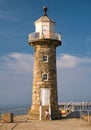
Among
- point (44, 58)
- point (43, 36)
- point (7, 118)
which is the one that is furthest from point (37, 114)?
point (43, 36)

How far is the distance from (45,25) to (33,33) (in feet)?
4.48

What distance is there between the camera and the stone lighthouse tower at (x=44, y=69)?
94.2 ft

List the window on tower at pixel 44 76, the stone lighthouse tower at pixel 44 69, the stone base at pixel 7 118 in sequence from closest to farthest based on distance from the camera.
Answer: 1. the stone base at pixel 7 118
2. the stone lighthouse tower at pixel 44 69
3. the window on tower at pixel 44 76

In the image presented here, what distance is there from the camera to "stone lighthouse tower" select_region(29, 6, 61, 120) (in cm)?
2870

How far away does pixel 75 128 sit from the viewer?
20.1 m

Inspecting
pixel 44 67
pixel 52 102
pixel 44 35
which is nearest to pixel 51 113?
pixel 52 102

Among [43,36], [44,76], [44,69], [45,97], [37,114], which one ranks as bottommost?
[37,114]

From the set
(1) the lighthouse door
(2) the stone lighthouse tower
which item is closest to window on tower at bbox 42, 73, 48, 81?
(2) the stone lighthouse tower

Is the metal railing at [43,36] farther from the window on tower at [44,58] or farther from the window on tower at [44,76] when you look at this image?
the window on tower at [44,76]

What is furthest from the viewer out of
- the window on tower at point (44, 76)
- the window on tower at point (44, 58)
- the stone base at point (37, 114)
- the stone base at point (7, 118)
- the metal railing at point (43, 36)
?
the metal railing at point (43, 36)

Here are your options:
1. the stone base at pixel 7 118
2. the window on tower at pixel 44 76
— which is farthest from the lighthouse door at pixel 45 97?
the stone base at pixel 7 118

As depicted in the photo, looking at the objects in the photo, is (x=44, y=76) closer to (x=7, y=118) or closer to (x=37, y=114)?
(x=37, y=114)

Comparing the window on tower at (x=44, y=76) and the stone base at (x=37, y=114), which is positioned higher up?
the window on tower at (x=44, y=76)

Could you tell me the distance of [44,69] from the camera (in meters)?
29.2
